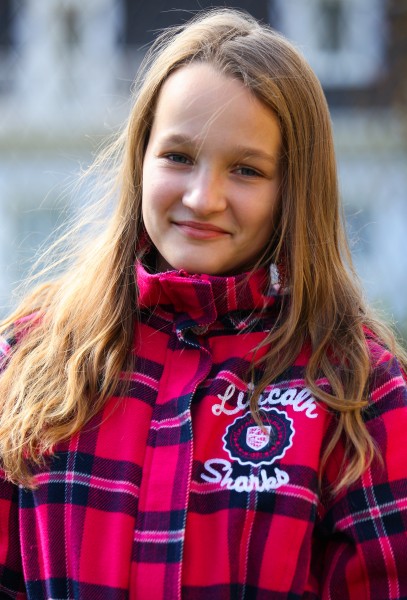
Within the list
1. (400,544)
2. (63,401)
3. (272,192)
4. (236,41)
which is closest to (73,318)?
(63,401)

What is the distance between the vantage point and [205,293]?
1.58 meters

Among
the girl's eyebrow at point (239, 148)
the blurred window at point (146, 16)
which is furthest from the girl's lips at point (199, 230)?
the blurred window at point (146, 16)

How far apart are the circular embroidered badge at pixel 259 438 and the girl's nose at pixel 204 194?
0.31 m

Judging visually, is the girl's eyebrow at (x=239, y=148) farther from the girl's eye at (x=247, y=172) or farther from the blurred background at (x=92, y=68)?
the blurred background at (x=92, y=68)

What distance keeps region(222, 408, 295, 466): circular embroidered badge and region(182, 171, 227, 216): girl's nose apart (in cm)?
31

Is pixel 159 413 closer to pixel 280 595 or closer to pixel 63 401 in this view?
pixel 63 401

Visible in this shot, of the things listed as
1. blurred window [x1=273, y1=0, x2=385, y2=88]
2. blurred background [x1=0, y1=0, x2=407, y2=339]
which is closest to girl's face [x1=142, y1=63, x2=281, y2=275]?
blurred background [x1=0, y1=0, x2=407, y2=339]

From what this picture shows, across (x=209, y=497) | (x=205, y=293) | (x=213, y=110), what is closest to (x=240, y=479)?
(x=209, y=497)

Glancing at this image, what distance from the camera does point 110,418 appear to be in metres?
1.55

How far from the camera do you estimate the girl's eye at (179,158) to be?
62.6 inches

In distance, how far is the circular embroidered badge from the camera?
1486mm

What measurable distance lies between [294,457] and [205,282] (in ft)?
0.96

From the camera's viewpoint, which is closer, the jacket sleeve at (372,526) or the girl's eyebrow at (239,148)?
the jacket sleeve at (372,526)

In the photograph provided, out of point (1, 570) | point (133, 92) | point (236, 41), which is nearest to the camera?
point (1, 570)
